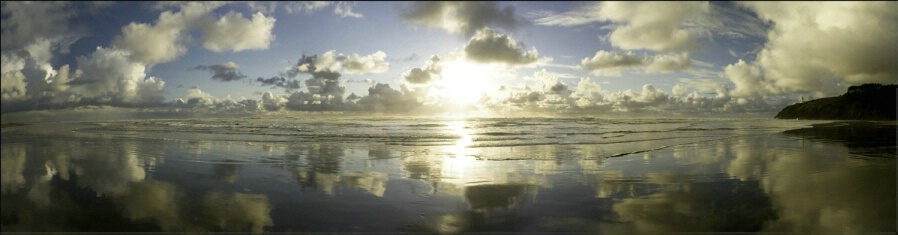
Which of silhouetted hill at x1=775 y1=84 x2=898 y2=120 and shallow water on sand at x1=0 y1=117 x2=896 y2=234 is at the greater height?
silhouetted hill at x1=775 y1=84 x2=898 y2=120

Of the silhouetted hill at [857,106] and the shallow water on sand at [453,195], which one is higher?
the silhouetted hill at [857,106]

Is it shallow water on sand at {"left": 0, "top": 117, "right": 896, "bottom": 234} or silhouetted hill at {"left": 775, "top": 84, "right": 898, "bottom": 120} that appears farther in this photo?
silhouetted hill at {"left": 775, "top": 84, "right": 898, "bottom": 120}

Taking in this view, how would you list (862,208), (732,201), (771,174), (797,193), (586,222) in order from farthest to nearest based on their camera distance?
(771,174) → (797,193) → (732,201) → (862,208) → (586,222)

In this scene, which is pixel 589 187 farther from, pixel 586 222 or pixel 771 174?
pixel 771 174

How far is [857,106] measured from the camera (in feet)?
374

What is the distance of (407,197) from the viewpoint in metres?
10.1

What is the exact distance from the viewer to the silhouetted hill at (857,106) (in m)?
106

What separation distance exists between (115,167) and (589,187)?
15615mm

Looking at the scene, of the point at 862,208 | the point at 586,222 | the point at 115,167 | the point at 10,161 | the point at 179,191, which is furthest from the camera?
the point at 10,161

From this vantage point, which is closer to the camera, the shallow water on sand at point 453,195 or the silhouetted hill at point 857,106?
the shallow water on sand at point 453,195

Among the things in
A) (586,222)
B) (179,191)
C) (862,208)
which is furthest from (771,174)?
(179,191)

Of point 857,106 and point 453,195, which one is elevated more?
point 857,106

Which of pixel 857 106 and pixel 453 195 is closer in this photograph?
pixel 453 195

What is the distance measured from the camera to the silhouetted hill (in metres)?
106
